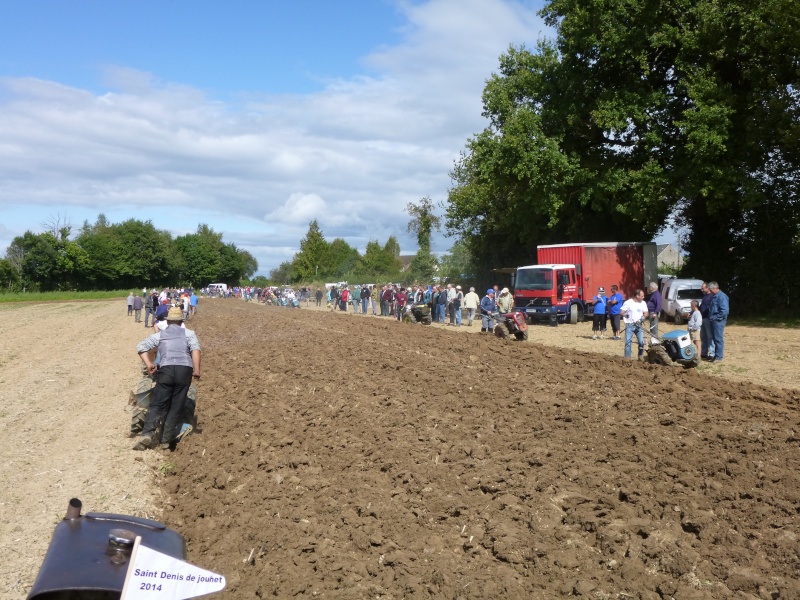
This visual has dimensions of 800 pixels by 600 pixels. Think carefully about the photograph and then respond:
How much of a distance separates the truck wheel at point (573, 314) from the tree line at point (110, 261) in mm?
81951

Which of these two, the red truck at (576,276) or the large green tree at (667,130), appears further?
the red truck at (576,276)

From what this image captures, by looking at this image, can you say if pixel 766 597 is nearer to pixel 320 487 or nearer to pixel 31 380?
pixel 320 487

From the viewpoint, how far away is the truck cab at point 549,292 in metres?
30.2

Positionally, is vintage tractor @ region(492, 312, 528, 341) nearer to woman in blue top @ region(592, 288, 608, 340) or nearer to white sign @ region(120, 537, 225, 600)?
woman in blue top @ region(592, 288, 608, 340)

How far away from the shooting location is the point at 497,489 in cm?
759

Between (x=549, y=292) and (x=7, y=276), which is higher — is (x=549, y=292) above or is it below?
below

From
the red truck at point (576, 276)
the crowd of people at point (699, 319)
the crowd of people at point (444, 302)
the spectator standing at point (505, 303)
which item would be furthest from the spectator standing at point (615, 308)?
the red truck at point (576, 276)

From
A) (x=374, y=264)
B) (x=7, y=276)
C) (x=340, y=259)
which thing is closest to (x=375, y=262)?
(x=374, y=264)

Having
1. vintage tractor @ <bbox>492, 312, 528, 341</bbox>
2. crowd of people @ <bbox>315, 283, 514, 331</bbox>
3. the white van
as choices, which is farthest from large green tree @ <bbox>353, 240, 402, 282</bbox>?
vintage tractor @ <bbox>492, 312, 528, 341</bbox>

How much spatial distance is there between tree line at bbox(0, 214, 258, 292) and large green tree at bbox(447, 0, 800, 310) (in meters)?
78.9

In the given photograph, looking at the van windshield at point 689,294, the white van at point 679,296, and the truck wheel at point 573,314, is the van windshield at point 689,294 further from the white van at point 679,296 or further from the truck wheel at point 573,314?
the truck wheel at point 573,314

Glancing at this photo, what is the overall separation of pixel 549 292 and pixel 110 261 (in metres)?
91.2

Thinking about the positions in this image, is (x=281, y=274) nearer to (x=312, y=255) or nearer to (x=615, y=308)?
(x=312, y=255)

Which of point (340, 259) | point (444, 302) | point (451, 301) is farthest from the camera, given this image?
point (340, 259)
